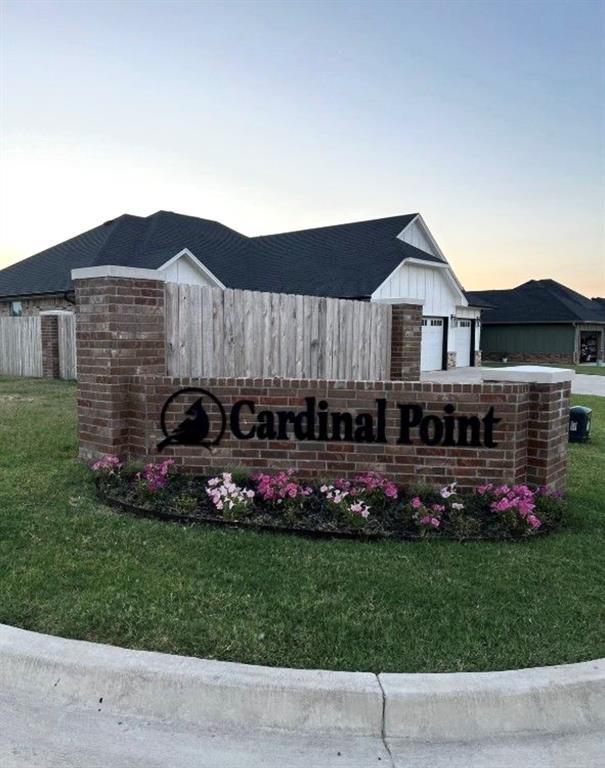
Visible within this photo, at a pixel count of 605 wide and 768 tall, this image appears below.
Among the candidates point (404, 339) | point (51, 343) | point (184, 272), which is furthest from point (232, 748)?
point (184, 272)

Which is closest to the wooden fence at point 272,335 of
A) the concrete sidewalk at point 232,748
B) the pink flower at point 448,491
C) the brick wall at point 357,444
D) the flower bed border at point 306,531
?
the brick wall at point 357,444

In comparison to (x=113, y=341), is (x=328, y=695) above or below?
below

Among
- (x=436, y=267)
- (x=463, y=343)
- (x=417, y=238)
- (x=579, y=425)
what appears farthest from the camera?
(x=463, y=343)

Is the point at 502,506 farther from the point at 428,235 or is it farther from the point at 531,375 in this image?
the point at 428,235

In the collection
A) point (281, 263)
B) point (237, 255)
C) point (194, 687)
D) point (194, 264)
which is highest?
point (237, 255)

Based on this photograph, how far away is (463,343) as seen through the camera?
3033 centimetres

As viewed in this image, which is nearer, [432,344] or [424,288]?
[424,288]

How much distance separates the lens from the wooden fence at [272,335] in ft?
21.4

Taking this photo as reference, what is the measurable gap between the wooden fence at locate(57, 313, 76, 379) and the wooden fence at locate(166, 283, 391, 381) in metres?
10.8

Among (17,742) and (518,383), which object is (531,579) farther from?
(17,742)

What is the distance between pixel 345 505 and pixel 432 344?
75.4ft

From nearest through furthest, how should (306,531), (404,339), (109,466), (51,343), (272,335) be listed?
1. (306,531)
2. (109,466)
3. (272,335)
4. (404,339)
5. (51,343)

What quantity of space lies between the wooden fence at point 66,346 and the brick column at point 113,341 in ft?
39.0

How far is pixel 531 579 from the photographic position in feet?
12.9
